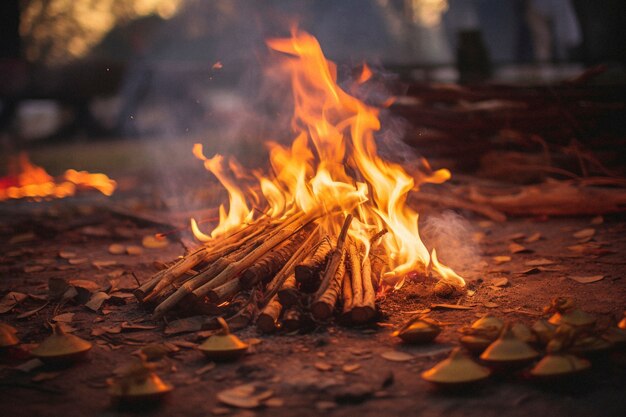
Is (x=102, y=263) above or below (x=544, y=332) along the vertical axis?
above

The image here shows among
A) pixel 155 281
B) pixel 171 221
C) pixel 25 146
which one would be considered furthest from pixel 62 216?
pixel 25 146

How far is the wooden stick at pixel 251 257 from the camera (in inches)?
135

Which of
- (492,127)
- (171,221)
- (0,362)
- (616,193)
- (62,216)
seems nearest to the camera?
(0,362)

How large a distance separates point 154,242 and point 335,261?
96.8 inches

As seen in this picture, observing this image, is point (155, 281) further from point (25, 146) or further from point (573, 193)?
point (25, 146)

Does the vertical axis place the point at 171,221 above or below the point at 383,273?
above

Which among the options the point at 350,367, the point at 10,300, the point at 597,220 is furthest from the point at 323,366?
the point at 597,220

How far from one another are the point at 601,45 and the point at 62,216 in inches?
406

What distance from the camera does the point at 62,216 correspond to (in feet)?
21.7

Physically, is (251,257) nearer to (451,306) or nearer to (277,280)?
(277,280)

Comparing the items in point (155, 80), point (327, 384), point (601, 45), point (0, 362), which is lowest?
point (327, 384)

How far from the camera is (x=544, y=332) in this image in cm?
270

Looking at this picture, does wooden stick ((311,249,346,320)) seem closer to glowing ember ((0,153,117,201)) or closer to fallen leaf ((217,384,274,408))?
fallen leaf ((217,384,274,408))

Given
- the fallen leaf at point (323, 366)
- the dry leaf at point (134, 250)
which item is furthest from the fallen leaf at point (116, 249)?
the fallen leaf at point (323, 366)
